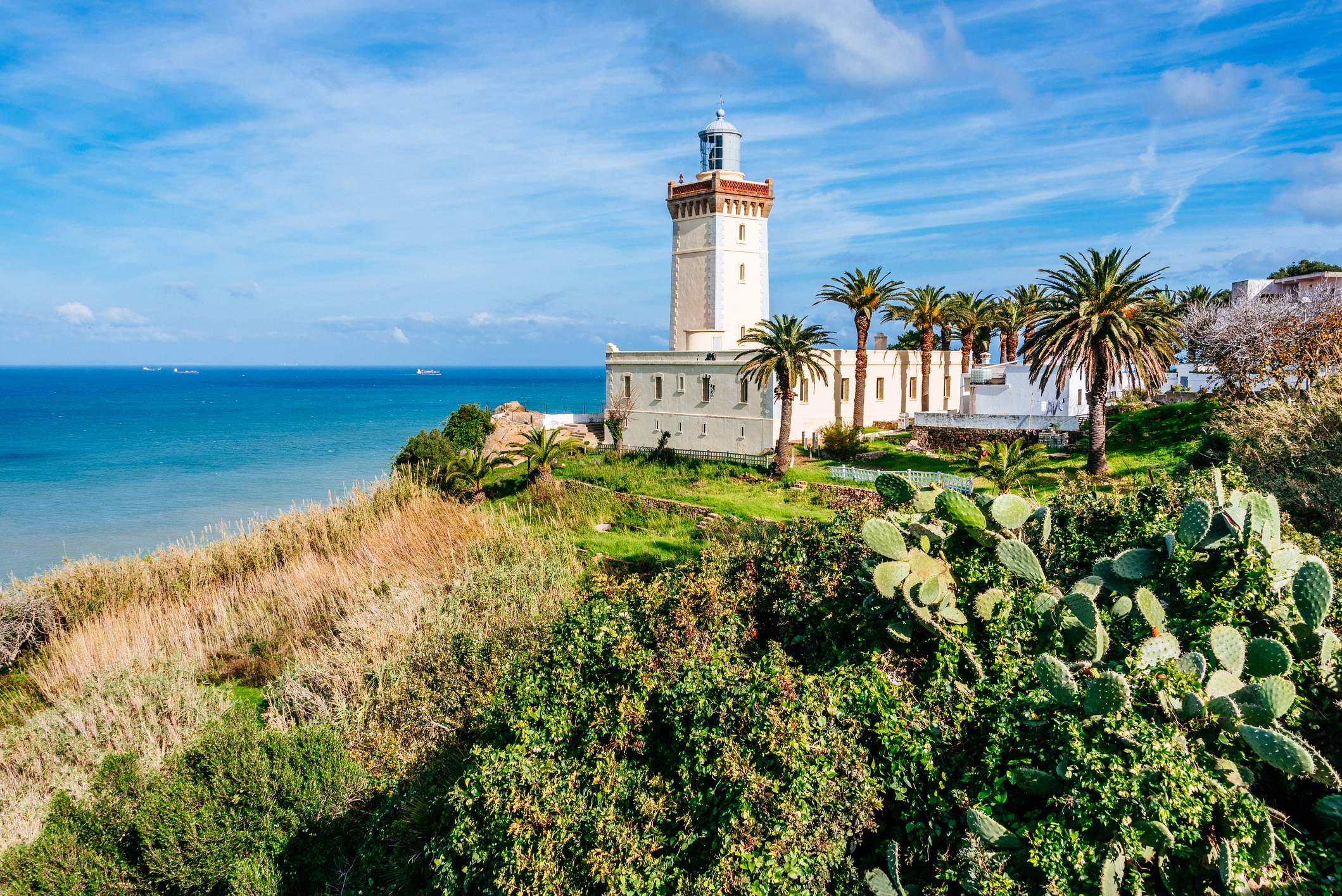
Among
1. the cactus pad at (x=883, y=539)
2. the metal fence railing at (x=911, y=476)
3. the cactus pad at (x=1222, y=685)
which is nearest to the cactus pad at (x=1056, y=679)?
the cactus pad at (x=1222, y=685)

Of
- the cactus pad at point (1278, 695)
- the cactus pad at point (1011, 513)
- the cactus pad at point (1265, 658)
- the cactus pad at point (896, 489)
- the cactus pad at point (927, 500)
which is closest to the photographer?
the cactus pad at point (1278, 695)

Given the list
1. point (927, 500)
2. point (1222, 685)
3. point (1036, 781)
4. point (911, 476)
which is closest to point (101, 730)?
point (927, 500)

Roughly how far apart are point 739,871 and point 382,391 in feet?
610

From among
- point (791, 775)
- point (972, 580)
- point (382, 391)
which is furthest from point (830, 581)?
point (382, 391)

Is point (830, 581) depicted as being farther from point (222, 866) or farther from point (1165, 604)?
point (222, 866)

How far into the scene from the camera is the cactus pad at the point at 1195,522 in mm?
6449

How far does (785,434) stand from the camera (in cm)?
3022

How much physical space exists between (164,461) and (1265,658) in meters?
69.1

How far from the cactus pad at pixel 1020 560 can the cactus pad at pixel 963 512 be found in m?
0.29

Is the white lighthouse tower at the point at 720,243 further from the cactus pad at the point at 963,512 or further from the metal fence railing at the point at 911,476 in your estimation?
the cactus pad at the point at 963,512

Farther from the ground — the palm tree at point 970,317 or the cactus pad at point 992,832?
the palm tree at point 970,317

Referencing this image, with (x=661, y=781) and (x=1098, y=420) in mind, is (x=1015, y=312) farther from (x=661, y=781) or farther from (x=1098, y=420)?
(x=661, y=781)

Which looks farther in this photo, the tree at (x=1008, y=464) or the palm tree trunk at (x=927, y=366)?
the palm tree trunk at (x=927, y=366)

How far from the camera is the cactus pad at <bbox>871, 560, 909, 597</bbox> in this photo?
271 inches
